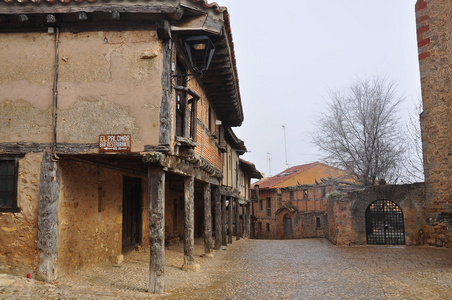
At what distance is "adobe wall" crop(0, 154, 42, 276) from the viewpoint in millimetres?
6918

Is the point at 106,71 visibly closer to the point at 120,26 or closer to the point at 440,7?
the point at 120,26

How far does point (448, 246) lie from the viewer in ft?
46.5

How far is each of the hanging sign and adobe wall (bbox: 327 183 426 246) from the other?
12235 millimetres

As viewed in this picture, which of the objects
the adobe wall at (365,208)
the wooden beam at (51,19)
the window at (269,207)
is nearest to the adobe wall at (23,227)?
the wooden beam at (51,19)

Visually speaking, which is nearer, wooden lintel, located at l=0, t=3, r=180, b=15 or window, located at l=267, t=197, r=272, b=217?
wooden lintel, located at l=0, t=3, r=180, b=15

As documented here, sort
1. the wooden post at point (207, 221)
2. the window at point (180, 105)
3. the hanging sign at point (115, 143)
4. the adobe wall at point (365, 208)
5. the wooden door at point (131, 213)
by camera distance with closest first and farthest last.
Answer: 1. the hanging sign at point (115, 143)
2. the window at point (180, 105)
3. the wooden door at point (131, 213)
4. the wooden post at point (207, 221)
5. the adobe wall at point (365, 208)

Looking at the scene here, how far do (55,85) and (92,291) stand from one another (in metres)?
3.93

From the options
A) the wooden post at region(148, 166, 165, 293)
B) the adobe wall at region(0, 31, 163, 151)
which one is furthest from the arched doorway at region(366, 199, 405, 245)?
the adobe wall at region(0, 31, 163, 151)

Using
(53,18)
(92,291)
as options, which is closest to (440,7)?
(53,18)

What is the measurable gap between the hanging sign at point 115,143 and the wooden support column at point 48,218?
3.45ft

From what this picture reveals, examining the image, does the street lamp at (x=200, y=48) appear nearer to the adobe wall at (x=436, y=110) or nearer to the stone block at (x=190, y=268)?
the stone block at (x=190, y=268)

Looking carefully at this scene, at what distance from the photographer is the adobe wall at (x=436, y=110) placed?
14.5m

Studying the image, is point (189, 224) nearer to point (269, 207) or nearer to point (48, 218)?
point (48, 218)

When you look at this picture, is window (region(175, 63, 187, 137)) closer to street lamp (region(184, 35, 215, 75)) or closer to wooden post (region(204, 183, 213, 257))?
street lamp (region(184, 35, 215, 75))
